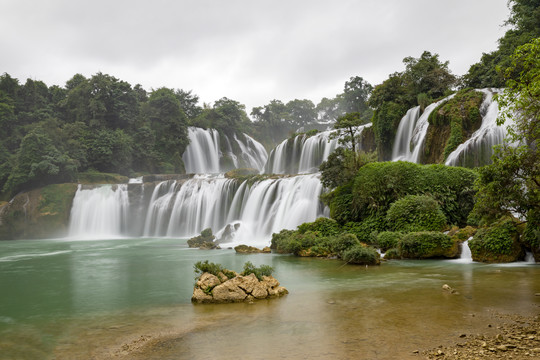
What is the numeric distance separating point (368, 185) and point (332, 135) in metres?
7.15

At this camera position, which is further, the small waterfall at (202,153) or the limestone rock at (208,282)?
the small waterfall at (202,153)

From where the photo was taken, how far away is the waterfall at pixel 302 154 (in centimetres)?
3681

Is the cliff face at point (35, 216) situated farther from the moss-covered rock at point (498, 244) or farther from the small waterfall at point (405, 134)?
the moss-covered rock at point (498, 244)

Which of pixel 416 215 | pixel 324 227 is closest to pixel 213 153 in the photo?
pixel 324 227

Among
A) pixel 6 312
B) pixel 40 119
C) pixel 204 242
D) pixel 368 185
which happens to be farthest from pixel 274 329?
pixel 40 119

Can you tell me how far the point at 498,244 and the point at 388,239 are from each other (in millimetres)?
4200

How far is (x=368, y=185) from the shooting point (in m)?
18.7

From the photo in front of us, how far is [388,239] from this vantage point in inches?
626

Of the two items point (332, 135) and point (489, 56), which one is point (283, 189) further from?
point (489, 56)

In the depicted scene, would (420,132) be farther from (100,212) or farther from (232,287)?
(100,212)

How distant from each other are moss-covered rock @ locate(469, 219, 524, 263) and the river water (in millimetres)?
709

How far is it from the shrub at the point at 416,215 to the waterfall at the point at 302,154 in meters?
18.6

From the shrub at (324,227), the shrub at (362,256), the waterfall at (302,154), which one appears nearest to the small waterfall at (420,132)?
the waterfall at (302,154)

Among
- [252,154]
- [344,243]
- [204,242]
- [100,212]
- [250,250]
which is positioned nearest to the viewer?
[344,243]
